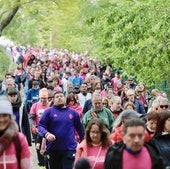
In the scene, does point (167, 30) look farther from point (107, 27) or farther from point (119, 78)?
point (119, 78)

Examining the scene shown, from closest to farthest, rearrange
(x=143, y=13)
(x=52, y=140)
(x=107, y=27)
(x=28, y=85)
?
(x=52, y=140) < (x=143, y=13) < (x=107, y=27) < (x=28, y=85)

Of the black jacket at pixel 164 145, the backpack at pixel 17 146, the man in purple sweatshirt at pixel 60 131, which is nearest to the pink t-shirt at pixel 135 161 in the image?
the black jacket at pixel 164 145

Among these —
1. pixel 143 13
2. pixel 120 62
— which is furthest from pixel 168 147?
pixel 120 62

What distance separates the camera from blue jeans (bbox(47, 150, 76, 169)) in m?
11.5

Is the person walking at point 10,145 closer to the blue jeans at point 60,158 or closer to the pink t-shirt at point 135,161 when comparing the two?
the pink t-shirt at point 135,161

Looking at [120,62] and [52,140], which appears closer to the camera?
[52,140]

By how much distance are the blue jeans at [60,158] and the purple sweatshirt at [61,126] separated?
78 millimetres

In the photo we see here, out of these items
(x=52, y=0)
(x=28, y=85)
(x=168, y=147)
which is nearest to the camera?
(x=168, y=147)

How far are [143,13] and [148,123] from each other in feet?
25.5

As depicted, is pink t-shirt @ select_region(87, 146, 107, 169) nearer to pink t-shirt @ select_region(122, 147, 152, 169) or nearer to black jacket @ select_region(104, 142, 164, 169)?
black jacket @ select_region(104, 142, 164, 169)

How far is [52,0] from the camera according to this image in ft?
95.7

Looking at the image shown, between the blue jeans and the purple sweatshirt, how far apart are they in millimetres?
78

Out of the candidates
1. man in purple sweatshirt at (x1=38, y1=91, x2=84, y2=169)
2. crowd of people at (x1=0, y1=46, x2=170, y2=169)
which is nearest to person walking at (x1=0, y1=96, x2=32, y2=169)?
crowd of people at (x1=0, y1=46, x2=170, y2=169)

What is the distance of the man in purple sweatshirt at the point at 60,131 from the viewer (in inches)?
445
